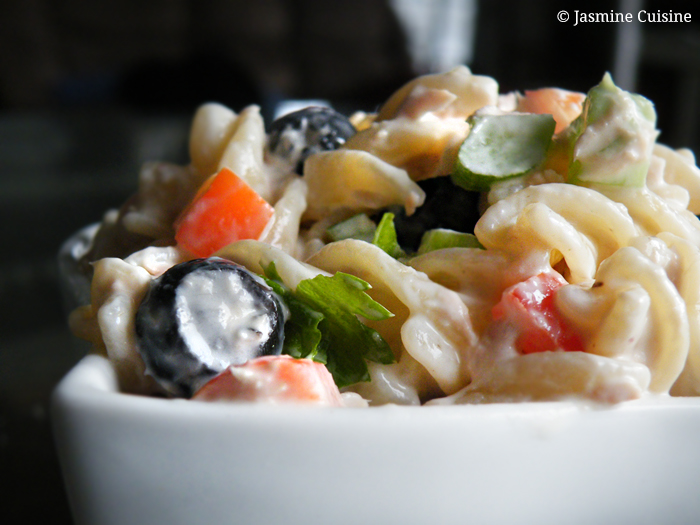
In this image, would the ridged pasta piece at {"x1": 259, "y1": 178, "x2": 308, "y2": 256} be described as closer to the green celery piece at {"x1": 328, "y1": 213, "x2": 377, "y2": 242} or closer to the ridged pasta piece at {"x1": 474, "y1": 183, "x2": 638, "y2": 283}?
the green celery piece at {"x1": 328, "y1": 213, "x2": 377, "y2": 242}

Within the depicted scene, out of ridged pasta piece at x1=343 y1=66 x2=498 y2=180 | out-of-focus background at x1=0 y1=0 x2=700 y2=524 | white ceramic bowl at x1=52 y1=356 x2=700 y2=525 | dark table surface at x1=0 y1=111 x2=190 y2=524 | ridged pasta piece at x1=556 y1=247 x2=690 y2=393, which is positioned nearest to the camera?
white ceramic bowl at x1=52 y1=356 x2=700 y2=525

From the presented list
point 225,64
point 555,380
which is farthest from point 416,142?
point 225,64

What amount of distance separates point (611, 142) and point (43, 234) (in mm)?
2179

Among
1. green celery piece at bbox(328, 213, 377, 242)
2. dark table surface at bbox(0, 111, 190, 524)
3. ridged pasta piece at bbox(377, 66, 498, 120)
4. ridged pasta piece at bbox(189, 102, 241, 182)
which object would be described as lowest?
dark table surface at bbox(0, 111, 190, 524)

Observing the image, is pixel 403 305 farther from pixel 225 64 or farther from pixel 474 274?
pixel 225 64

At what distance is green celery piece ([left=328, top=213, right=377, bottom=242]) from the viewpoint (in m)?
0.75

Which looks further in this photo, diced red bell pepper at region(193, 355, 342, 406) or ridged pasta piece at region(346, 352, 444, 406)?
ridged pasta piece at region(346, 352, 444, 406)

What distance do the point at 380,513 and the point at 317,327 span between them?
209 mm

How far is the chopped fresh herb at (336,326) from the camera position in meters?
0.62

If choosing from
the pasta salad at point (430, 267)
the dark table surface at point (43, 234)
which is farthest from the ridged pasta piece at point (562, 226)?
the dark table surface at point (43, 234)

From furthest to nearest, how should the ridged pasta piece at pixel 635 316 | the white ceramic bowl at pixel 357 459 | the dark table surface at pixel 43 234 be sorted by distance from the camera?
the dark table surface at pixel 43 234
the ridged pasta piece at pixel 635 316
the white ceramic bowl at pixel 357 459

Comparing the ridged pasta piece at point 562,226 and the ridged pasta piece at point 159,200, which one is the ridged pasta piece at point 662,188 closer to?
the ridged pasta piece at point 562,226

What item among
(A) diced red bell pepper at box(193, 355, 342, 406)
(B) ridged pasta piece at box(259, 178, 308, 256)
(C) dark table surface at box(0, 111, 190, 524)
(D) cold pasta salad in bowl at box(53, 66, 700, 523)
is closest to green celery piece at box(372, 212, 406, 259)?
(D) cold pasta salad in bowl at box(53, 66, 700, 523)

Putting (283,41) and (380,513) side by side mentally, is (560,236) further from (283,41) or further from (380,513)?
(283,41)
